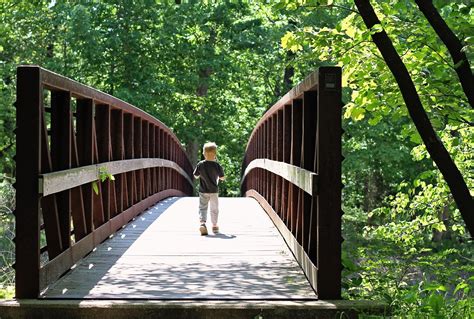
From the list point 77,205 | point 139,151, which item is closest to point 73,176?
point 77,205

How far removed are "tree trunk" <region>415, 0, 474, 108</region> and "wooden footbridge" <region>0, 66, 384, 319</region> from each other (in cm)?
104

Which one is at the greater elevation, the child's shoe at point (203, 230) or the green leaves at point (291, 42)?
the green leaves at point (291, 42)

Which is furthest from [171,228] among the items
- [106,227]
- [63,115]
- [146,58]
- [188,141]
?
[188,141]

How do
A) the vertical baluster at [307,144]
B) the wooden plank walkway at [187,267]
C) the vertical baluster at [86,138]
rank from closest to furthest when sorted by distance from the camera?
the wooden plank walkway at [187,267] → the vertical baluster at [307,144] → the vertical baluster at [86,138]

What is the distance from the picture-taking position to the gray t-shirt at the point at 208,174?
8789 millimetres

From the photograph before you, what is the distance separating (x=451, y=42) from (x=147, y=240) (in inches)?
148

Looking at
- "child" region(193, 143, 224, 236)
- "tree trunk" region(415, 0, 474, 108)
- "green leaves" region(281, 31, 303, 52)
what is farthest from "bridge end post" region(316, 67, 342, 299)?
"child" region(193, 143, 224, 236)

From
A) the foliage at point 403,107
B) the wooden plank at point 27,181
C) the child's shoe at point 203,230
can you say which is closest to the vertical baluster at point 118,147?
the child's shoe at point 203,230

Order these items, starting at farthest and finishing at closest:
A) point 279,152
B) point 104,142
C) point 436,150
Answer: point 279,152, point 104,142, point 436,150

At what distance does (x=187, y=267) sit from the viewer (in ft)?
20.1

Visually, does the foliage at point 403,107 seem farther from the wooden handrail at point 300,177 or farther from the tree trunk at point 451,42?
the wooden handrail at point 300,177

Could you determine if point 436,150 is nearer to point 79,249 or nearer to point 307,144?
point 307,144

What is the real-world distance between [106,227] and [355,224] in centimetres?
2129

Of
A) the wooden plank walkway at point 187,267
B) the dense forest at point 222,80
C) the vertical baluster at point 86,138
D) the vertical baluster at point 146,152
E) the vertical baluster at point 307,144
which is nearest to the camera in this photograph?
the wooden plank walkway at point 187,267
